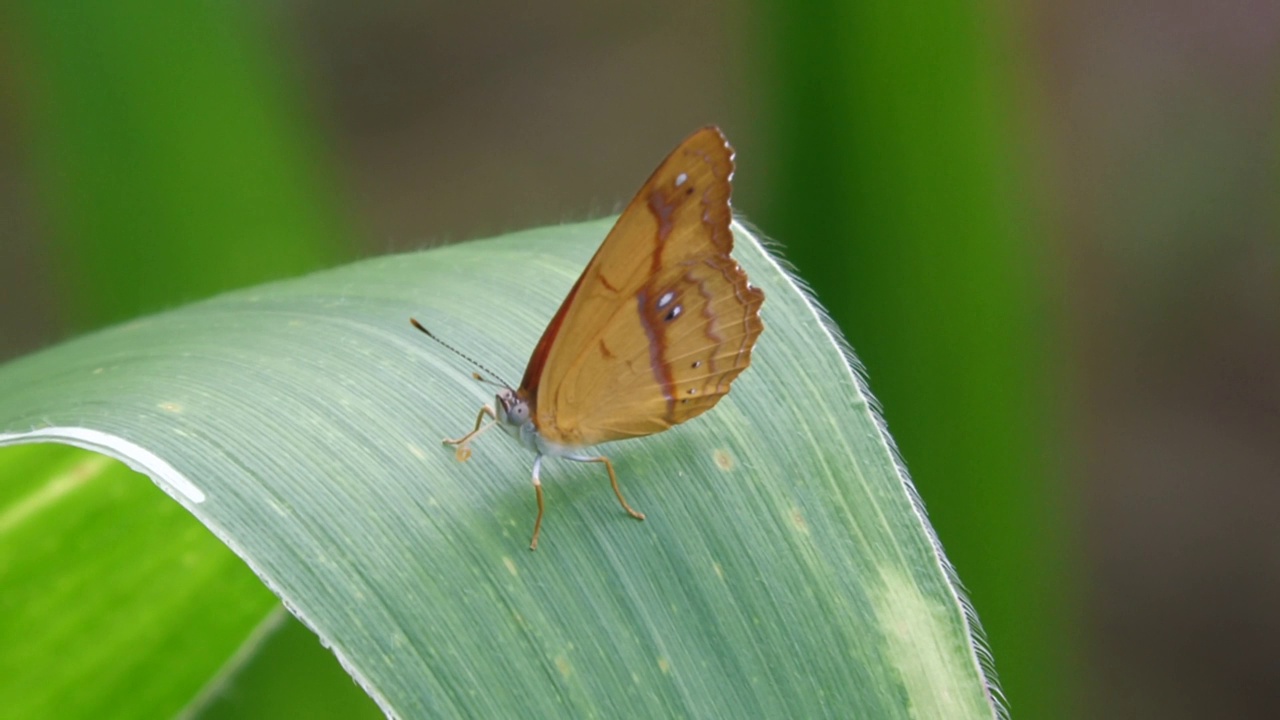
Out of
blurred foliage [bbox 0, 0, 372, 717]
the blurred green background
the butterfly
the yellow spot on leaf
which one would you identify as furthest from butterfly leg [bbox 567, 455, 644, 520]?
blurred foliage [bbox 0, 0, 372, 717]

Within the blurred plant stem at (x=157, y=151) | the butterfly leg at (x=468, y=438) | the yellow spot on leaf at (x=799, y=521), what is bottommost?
the yellow spot on leaf at (x=799, y=521)

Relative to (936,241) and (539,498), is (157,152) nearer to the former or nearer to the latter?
(539,498)

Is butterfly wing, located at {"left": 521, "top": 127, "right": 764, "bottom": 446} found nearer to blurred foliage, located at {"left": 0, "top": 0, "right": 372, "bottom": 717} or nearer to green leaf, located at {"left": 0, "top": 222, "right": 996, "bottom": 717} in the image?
green leaf, located at {"left": 0, "top": 222, "right": 996, "bottom": 717}

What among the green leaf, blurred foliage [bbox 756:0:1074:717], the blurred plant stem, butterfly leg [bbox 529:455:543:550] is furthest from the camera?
the blurred plant stem

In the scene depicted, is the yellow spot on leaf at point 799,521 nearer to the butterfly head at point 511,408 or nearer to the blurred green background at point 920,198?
the butterfly head at point 511,408

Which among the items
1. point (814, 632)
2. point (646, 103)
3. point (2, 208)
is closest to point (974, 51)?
point (814, 632)

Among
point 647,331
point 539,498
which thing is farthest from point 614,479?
point 647,331

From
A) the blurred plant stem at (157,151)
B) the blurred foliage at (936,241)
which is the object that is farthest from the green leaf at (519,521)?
the blurred plant stem at (157,151)
